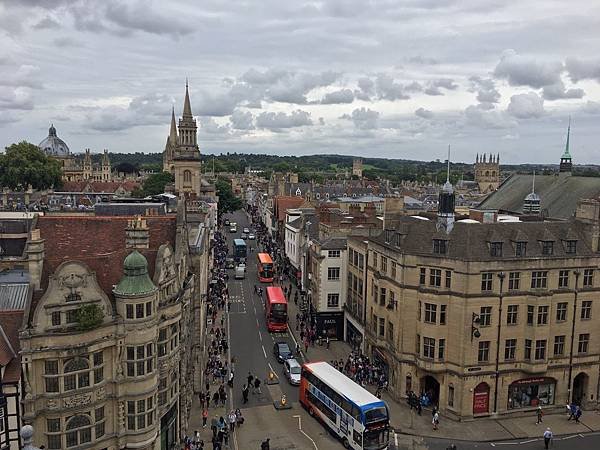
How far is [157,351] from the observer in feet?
90.4

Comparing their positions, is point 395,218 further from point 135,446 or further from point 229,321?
point 135,446

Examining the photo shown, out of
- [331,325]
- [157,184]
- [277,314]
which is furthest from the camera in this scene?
[157,184]

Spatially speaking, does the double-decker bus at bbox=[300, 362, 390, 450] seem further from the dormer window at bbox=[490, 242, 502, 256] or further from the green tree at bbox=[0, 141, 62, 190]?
the green tree at bbox=[0, 141, 62, 190]

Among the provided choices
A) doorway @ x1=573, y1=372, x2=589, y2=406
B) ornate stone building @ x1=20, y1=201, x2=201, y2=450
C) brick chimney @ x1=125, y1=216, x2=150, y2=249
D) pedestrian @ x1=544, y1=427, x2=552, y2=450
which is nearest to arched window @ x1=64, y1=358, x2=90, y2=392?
ornate stone building @ x1=20, y1=201, x2=201, y2=450

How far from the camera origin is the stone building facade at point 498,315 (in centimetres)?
3872

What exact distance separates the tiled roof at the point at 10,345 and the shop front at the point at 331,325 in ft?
114

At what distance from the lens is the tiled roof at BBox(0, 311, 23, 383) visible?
23.1 m

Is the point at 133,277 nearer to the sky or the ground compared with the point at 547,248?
nearer to the sky

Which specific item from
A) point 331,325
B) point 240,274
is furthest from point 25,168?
point 331,325

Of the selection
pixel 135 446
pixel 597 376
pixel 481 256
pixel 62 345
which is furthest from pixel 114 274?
pixel 597 376

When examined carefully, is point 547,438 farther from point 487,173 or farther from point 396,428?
point 487,173

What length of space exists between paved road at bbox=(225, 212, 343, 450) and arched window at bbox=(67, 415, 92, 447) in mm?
11150

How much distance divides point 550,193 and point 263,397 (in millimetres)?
45179

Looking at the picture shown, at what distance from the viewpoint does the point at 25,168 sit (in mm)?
103312
